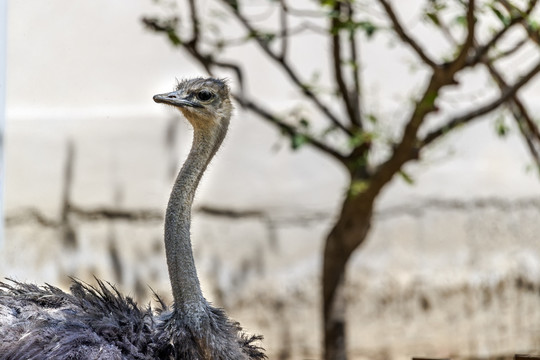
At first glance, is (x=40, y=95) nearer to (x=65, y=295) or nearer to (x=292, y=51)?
(x=292, y=51)

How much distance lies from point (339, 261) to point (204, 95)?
7.80 feet

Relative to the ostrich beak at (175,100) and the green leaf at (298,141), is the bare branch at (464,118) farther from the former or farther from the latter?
the ostrich beak at (175,100)

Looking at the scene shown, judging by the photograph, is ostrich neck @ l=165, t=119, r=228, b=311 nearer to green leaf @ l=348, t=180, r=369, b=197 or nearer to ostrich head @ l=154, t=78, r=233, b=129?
ostrich head @ l=154, t=78, r=233, b=129

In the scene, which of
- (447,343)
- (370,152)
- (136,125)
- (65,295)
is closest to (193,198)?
(65,295)

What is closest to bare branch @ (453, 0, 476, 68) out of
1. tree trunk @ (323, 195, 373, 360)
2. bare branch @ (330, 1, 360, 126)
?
bare branch @ (330, 1, 360, 126)

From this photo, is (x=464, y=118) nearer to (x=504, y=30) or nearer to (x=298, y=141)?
(x=504, y=30)

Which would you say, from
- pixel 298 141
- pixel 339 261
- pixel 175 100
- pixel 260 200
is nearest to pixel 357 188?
pixel 298 141

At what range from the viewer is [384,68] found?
728 centimetres

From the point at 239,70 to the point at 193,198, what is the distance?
2232mm

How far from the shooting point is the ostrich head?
322 centimetres

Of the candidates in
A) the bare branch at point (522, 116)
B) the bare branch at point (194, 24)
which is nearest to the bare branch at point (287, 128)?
the bare branch at point (194, 24)

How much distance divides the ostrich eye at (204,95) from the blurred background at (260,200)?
12.3 feet

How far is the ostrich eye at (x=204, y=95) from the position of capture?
3246mm

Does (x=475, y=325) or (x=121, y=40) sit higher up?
(x=121, y=40)
